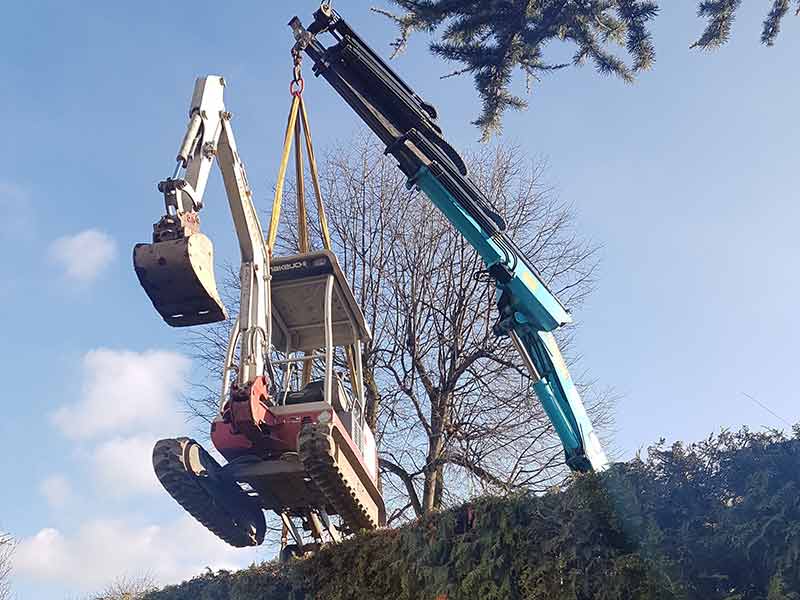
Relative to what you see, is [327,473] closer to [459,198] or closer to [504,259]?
[504,259]

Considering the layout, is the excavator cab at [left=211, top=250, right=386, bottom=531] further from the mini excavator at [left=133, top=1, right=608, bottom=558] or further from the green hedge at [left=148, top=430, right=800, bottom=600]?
the green hedge at [left=148, top=430, right=800, bottom=600]

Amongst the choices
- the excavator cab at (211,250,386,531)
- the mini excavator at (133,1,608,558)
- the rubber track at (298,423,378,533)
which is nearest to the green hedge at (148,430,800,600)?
the rubber track at (298,423,378,533)

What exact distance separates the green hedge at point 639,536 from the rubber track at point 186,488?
1.81 meters

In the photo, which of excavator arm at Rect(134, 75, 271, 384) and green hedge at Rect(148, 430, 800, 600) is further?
excavator arm at Rect(134, 75, 271, 384)

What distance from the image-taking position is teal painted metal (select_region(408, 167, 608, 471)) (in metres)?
8.30

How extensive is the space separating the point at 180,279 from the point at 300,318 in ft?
8.54

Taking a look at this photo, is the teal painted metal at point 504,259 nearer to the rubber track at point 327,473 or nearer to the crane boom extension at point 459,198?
the crane boom extension at point 459,198

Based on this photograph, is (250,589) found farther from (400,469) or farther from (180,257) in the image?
(400,469)

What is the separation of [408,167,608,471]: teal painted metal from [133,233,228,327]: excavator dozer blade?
340 cm

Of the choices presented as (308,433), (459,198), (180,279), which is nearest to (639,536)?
(308,433)

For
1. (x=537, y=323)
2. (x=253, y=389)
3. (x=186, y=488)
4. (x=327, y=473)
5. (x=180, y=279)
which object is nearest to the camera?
(x=180, y=279)

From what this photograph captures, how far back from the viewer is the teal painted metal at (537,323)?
8297 mm

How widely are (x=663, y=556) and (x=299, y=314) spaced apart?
4669 millimetres

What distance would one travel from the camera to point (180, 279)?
5348mm
